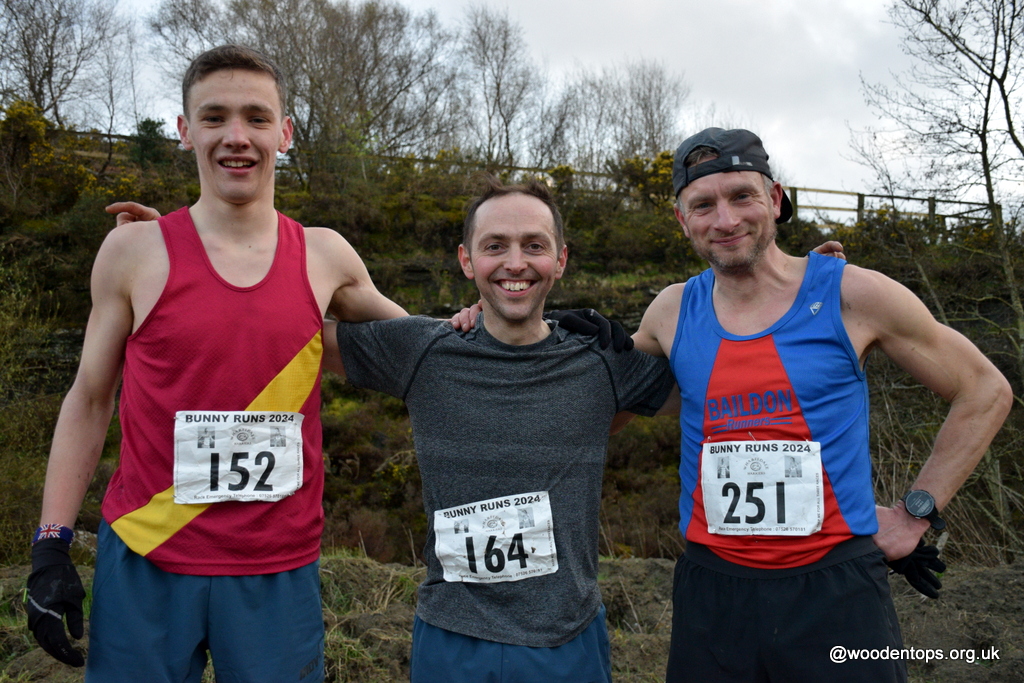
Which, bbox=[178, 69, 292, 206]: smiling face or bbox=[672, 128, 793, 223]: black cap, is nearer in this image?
bbox=[178, 69, 292, 206]: smiling face

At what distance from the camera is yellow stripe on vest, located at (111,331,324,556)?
2047mm

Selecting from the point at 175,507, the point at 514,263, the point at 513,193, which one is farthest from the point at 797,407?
the point at 175,507

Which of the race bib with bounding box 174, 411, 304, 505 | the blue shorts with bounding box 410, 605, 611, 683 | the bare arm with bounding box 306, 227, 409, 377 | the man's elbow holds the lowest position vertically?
the blue shorts with bounding box 410, 605, 611, 683

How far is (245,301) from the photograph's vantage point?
211cm

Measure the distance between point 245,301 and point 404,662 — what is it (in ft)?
8.63

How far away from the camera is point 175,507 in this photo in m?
2.05

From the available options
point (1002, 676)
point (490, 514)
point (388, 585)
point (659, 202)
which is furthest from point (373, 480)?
point (659, 202)

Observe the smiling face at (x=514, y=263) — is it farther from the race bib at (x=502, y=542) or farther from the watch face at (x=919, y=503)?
the watch face at (x=919, y=503)

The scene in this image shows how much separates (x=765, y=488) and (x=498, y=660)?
919 millimetres

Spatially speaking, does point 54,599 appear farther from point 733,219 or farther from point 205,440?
point 733,219

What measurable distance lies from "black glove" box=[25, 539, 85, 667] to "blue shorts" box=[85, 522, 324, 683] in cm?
8

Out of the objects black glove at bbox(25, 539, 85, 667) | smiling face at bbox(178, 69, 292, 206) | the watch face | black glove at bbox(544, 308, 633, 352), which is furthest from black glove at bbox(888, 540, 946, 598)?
black glove at bbox(25, 539, 85, 667)

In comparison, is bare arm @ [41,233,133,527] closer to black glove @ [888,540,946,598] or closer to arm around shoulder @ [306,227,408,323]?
arm around shoulder @ [306,227,408,323]

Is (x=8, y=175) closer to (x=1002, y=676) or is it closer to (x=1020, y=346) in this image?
(x=1002, y=676)
